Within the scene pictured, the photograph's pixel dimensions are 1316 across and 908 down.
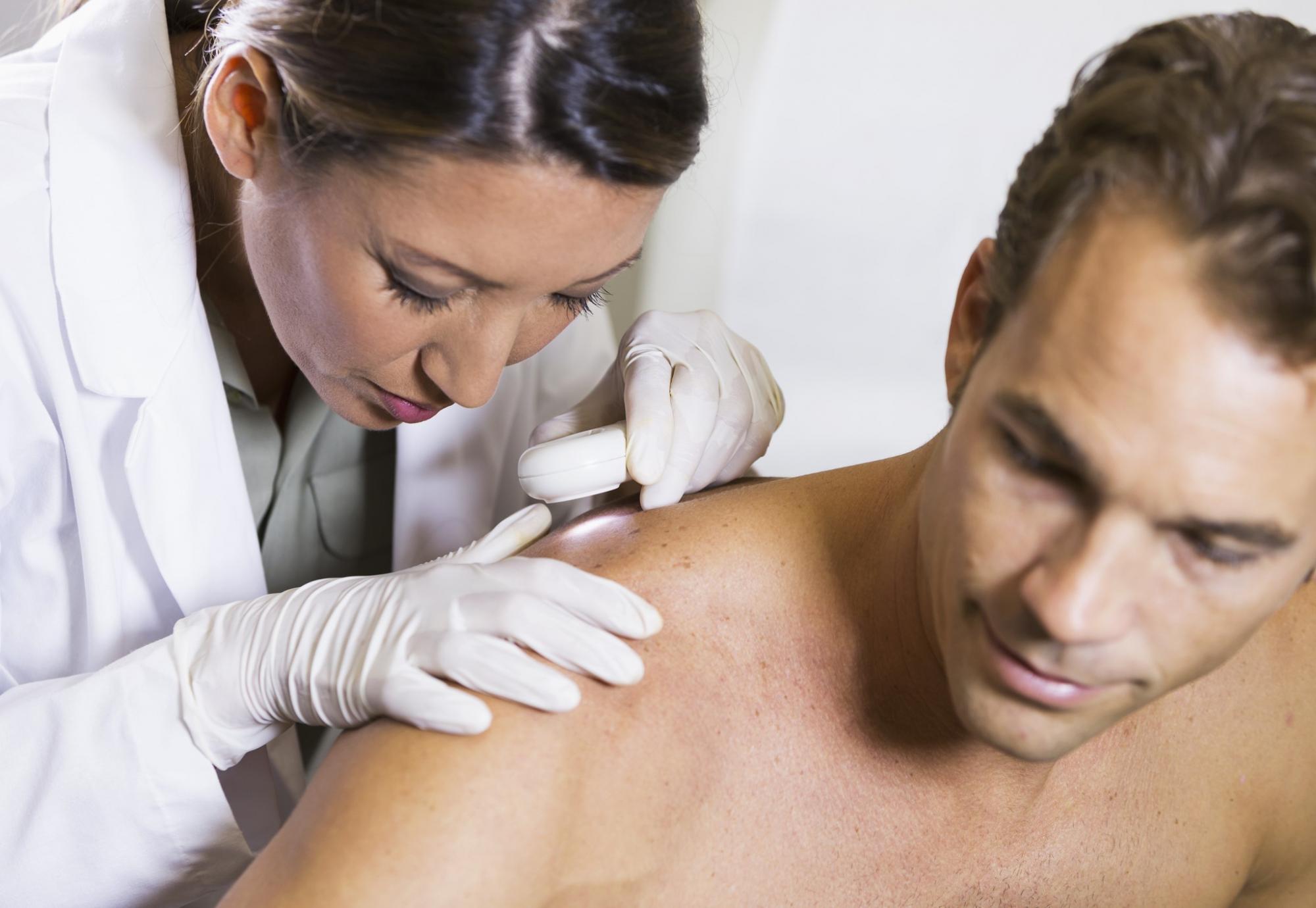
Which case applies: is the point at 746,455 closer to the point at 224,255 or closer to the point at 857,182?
the point at 224,255

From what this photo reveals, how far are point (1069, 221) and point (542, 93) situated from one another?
47 centimetres

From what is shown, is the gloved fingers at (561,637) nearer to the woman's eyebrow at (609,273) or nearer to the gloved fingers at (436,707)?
the gloved fingers at (436,707)

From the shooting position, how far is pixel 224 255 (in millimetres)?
1521

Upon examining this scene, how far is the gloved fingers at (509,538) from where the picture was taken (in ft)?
4.35

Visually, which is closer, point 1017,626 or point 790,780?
point 1017,626

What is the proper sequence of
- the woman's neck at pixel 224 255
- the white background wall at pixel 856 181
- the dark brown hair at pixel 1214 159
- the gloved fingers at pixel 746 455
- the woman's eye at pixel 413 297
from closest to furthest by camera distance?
the dark brown hair at pixel 1214 159
the woman's eye at pixel 413 297
the woman's neck at pixel 224 255
the gloved fingers at pixel 746 455
the white background wall at pixel 856 181

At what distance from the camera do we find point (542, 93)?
3.61 ft

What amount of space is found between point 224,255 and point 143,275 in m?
0.16

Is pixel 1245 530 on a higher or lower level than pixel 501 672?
higher

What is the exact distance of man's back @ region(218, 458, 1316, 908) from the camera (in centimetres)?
99

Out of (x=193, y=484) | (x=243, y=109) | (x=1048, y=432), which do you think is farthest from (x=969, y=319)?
(x=193, y=484)

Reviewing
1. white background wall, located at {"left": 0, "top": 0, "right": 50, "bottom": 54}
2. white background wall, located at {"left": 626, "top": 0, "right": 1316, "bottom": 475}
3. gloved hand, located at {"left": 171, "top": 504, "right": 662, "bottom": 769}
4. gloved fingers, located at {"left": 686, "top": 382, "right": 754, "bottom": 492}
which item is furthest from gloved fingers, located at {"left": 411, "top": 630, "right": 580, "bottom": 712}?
white background wall, located at {"left": 0, "top": 0, "right": 50, "bottom": 54}

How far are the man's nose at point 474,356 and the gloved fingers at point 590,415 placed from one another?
0.77 ft

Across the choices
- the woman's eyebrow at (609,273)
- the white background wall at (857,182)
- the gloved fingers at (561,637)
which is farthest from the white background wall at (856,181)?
the gloved fingers at (561,637)
